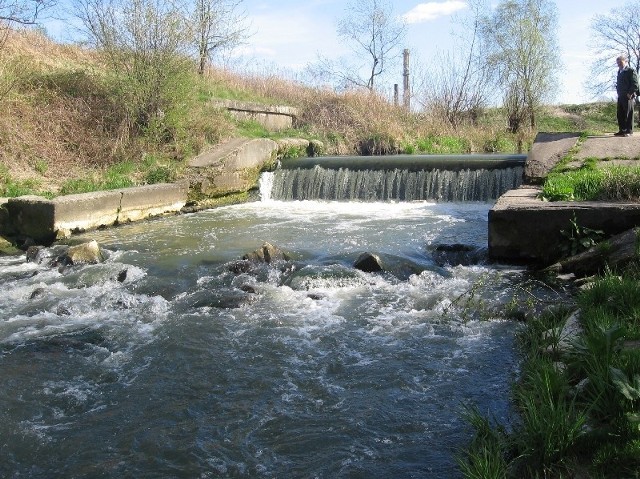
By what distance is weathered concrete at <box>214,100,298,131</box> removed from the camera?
769 inches

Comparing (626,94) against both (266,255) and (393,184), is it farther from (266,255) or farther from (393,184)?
(266,255)

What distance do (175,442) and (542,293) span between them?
14.7ft

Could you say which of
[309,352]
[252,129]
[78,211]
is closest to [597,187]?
[309,352]

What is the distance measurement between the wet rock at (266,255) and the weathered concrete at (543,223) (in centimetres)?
292

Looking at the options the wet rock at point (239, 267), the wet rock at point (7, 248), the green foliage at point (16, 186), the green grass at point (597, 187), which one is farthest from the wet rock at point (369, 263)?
the green foliage at point (16, 186)

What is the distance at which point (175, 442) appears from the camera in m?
3.97

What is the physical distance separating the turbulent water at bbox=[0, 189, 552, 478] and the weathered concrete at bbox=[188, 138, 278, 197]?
4.48 meters

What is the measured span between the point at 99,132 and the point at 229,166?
3.24 m

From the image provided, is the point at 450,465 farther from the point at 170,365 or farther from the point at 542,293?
the point at 542,293

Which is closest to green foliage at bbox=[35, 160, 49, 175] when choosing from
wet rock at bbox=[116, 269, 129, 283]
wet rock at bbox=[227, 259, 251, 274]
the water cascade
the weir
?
the water cascade

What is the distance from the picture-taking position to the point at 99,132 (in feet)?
47.3

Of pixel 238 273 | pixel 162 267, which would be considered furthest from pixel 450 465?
pixel 162 267

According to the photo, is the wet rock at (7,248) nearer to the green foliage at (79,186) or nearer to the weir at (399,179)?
the green foliage at (79,186)

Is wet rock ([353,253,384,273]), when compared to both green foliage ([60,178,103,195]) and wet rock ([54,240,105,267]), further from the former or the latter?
green foliage ([60,178,103,195])
